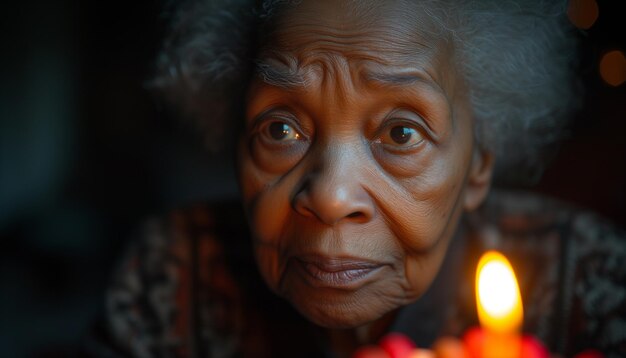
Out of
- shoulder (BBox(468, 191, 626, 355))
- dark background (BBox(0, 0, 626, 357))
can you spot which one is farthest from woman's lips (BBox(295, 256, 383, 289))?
dark background (BBox(0, 0, 626, 357))

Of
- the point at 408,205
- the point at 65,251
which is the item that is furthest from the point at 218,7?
the point at 65,251

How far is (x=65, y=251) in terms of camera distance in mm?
2889

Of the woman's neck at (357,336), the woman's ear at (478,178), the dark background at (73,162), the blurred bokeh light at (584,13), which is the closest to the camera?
the woman's ear at (478,178)

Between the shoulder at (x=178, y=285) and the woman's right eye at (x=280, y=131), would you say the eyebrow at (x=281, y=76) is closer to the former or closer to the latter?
the woman's right eye at (x=280, y=131)

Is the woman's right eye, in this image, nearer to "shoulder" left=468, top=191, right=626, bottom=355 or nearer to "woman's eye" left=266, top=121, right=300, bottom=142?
"woman's eye" left=266, top=121, right=300, bottom=142

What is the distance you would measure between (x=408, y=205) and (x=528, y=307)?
63cm

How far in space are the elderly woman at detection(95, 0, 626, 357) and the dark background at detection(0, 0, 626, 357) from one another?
46.2 inches

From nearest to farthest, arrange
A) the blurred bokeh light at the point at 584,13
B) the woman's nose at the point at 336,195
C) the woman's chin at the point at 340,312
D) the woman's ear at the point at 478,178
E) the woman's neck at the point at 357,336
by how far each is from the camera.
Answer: the woman's nose at the point at 336,195 < the woman's chin at the point at 340,312 < the woman's ear at the point at 478,178 < the woman's neck at the point at 357,336 < the blurred bokeh light at the point at 584,13

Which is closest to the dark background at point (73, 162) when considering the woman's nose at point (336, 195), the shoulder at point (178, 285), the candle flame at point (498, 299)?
the shoulder at point (178, 285)

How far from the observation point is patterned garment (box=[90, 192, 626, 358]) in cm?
158

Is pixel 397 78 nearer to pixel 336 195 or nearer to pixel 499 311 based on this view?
pixel 336 195

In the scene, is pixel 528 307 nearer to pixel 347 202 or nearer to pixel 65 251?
pixel 347 202

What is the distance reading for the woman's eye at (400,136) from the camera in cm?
122

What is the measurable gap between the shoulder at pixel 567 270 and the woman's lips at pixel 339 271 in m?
0.56
